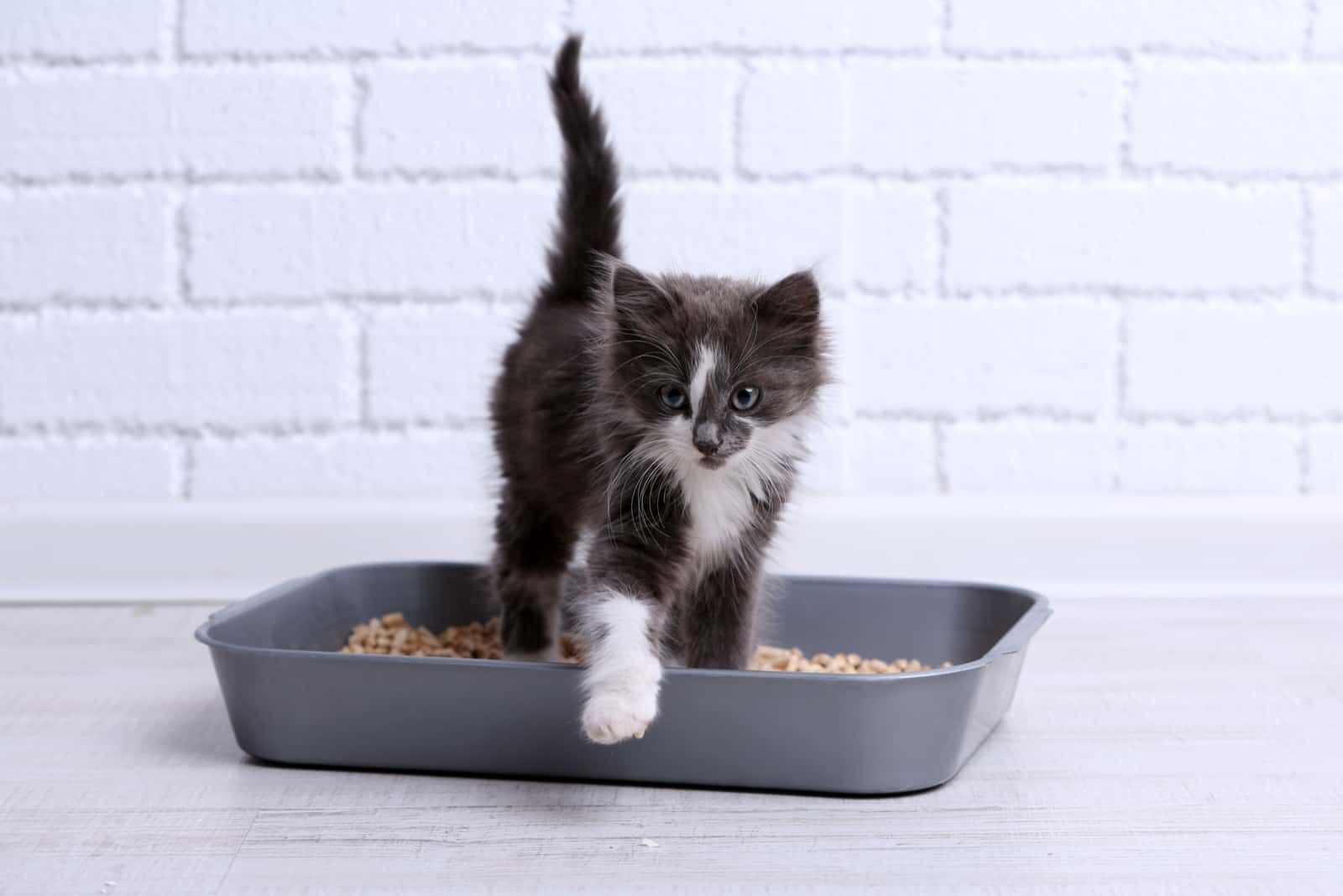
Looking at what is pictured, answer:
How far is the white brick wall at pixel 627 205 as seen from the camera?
6.12ft

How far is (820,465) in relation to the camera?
1931 millimetres

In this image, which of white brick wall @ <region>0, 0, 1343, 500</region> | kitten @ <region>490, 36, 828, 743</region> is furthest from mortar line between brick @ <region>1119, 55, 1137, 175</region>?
kitten @ <region>490, 36, 828, 743</region>

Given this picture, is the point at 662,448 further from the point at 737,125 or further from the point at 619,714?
the point at 737,125

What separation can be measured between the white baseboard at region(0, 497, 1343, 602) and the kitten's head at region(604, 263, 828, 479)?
30.2 inches

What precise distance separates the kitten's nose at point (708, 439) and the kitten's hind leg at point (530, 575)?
13.1 inches

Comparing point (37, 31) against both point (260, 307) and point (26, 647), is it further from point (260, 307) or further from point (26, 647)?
point (26, 647)

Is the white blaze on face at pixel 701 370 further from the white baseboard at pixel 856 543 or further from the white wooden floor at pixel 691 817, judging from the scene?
the white baseboard at pixel 856 543

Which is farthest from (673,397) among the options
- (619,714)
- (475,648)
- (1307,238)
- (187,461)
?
(1307,238)

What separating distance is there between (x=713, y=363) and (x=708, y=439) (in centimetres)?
7

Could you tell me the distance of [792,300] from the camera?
3.69ft

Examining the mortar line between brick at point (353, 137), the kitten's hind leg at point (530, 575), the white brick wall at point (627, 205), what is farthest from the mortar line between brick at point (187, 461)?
the kitten's hind leg at point (530, 575)

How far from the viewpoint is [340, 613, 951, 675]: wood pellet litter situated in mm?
1439

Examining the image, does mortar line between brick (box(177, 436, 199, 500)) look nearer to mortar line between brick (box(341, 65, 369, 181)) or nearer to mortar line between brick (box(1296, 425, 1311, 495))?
mortar line between brick (box(341, 65, 369, 181))

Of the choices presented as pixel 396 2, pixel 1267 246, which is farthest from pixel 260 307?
pixel 1267 246
